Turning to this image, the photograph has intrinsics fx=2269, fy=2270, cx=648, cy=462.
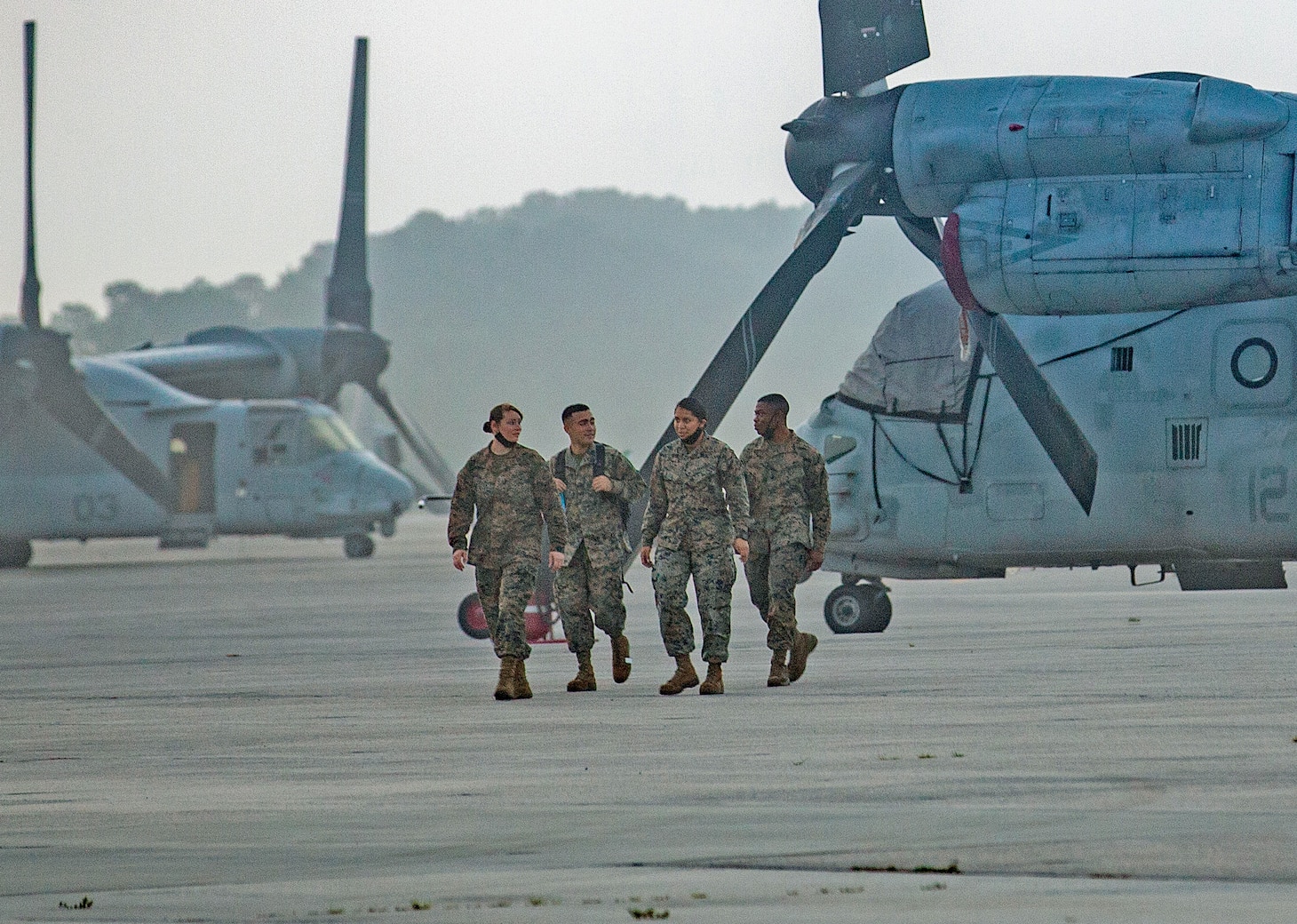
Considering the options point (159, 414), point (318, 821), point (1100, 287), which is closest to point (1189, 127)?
point (1100, 287)

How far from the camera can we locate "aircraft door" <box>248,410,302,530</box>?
1816 inches

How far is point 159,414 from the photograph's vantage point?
4578 centimetres

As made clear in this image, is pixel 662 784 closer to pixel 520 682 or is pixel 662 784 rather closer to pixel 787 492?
pixel 520 682

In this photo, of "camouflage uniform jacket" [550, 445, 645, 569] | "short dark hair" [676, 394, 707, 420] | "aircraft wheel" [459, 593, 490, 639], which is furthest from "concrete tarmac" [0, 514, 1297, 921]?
"short dark hair" [676, 394, 707, 420]

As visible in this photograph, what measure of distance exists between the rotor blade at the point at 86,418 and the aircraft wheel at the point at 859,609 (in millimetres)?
25580

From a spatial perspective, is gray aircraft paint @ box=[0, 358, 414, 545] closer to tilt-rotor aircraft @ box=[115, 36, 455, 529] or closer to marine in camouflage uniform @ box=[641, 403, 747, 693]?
Answer: tilt-rotor aircraft @ box=[115, 36, 455, 529]

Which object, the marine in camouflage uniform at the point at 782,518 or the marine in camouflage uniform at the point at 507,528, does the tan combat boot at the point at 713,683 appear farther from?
the marine in camouflage uniform at the point at 507,528

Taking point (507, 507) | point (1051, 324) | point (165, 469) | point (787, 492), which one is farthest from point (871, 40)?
point (165, 469)

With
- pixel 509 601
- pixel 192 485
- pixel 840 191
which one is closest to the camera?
pixel 509 601

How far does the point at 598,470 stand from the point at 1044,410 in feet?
21.6

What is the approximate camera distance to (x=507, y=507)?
579 inches

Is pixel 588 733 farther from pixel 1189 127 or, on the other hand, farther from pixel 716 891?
pixel 1189 127

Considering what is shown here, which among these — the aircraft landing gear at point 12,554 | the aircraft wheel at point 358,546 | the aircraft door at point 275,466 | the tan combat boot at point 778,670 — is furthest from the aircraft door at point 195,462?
the tan combat boot at point 778,670

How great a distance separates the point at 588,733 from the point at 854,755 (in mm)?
1887
